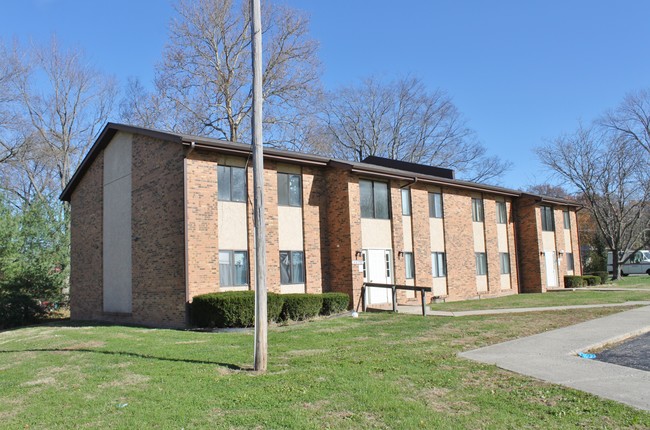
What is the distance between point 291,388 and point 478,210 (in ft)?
72.3

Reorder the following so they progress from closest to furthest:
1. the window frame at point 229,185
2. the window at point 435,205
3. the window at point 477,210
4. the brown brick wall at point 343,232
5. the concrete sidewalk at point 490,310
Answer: the window frame at point 229,185
the concrete sidewalk at point 490,310
the brown brick wall at point 343,232
the window at point 435,205
the window at point 477,210

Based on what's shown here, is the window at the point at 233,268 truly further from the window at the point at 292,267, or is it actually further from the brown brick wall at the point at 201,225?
the window at the point at 292,267

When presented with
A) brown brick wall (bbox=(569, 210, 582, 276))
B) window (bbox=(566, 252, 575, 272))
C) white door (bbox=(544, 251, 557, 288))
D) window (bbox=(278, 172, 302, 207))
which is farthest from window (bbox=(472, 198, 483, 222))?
window (bbox=(278, 172, 302, 207))

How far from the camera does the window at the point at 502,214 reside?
94.9 ft

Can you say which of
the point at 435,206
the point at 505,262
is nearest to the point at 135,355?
the point at 435,206

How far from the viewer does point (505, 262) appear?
95.2 feet

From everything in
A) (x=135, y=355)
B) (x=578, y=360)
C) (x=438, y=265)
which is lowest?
(x=578, y=360)

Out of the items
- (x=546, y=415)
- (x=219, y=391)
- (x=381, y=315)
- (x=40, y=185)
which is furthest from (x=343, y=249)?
(x=40, y=185)

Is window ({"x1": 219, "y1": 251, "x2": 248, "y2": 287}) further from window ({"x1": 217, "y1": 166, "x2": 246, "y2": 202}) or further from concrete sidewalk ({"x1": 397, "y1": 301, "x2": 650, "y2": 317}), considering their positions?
concrete sidewalk ({"x1": 397, "y1": 301, "x2": 650, "y2": 317})

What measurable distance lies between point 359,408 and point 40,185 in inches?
1509

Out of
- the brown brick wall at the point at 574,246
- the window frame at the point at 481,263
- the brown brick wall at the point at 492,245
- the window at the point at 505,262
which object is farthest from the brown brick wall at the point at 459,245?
the brown brick wall at the point at 574,246

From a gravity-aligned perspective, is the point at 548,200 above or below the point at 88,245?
above

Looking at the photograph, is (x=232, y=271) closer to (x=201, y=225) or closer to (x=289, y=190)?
(x=201, y=225)

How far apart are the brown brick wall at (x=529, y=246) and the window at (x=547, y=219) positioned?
1.64 meters
